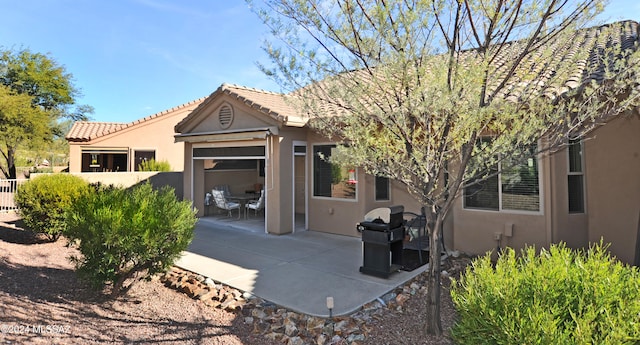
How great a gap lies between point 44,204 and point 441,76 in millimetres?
9649

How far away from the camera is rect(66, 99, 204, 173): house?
67.6ft

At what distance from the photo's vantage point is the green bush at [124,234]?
5.18 metres

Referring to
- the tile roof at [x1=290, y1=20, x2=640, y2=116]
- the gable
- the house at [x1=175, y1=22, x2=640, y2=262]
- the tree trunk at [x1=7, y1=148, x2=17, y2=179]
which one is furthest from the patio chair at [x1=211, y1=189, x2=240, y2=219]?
the tree trunk at [x1=7, y1=148, x2=17, y2=179]

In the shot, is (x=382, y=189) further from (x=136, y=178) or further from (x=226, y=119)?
(x=136, y=178)

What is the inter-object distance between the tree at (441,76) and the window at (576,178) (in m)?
3.65

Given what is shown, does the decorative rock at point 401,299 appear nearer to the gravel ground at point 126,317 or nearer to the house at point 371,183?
the gravel ground at point 126,317

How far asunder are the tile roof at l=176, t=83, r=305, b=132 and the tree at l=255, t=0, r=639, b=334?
5.16 meters

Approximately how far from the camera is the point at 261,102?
1131 cm

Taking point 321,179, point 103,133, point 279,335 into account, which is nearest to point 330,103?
point 279,335

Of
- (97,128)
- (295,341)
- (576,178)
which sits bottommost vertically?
(295,341)

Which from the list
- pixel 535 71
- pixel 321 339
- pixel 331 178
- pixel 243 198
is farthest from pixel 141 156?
pixel 535 71

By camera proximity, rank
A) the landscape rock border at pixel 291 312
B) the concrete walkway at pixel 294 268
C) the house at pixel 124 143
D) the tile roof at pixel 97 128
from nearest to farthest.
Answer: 1. the landscape rock border at pixel 291 312
2. the concrete walkway at pixel 294 268
3. the tile roof at pixel 97 128
4. the house at pixel 124 143

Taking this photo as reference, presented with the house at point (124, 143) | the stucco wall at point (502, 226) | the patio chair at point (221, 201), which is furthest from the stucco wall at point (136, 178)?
the stucco wall at point (502, 226)

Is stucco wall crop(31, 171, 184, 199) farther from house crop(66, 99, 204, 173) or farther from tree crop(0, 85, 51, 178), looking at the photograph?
tree crop(0, 85, 51, 178)
